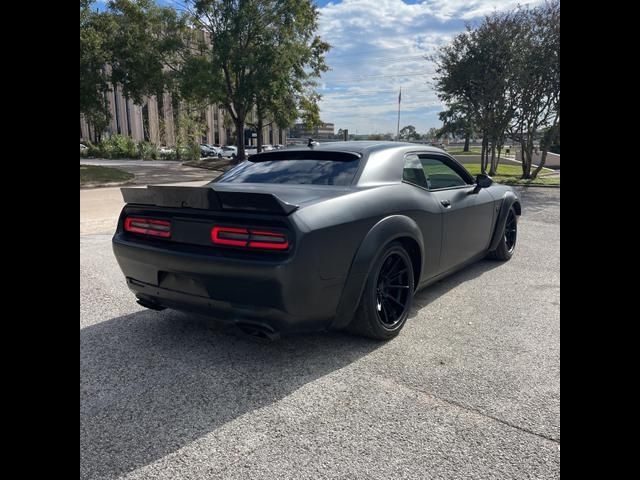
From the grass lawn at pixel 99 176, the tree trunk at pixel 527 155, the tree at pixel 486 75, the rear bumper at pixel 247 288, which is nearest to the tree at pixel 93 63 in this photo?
the grass lawn at pixel 99 176

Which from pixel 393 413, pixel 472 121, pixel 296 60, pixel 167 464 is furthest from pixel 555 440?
pixel 296 60

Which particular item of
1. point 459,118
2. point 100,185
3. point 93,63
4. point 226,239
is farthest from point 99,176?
point 226,239

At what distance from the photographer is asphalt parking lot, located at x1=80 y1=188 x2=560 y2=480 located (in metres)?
2.09

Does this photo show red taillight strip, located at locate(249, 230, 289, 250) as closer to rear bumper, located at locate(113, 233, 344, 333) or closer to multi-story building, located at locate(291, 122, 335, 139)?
rear bumper, located at locate(113, 233, 344, 333)

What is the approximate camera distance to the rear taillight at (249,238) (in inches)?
105

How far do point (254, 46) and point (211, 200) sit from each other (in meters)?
23.3

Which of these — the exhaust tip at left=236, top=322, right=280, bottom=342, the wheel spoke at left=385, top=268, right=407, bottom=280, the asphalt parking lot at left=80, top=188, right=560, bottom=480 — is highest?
the wheel spoke at left=385, top=268, right=407, bottom=280

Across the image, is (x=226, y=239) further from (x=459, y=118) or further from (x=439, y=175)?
(x=459, y=118)

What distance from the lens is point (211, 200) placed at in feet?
9.30

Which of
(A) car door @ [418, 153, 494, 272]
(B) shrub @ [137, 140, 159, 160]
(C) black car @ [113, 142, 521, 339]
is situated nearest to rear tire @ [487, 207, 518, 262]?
(A) car door @ [418, 153, 494, 272]

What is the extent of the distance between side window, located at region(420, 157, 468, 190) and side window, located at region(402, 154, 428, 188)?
0.09m

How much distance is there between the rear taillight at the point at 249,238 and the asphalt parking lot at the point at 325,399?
0.85 m

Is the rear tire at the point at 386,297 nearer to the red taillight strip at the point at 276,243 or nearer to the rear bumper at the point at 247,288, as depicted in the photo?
the rear bumper at the point at 247,288
